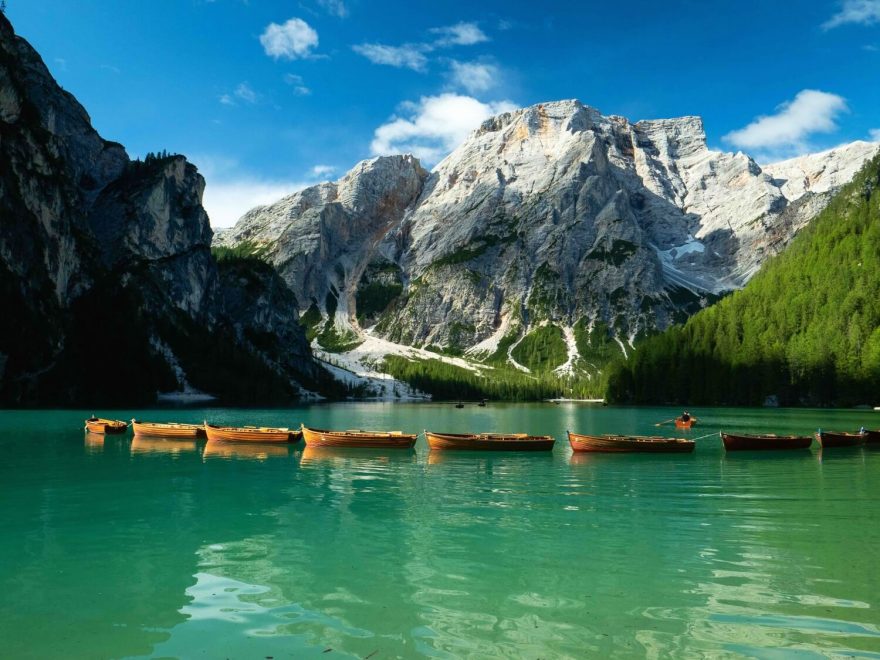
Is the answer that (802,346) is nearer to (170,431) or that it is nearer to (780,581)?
(170,431)

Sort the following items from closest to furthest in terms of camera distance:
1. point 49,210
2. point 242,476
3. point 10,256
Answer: point 242,476
point 10,256
point 49,210

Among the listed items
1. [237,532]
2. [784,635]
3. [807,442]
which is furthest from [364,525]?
[807,442]

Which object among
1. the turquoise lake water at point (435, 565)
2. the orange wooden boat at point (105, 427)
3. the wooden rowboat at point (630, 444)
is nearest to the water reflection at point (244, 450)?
the turquoise lake water at point (435, 565)

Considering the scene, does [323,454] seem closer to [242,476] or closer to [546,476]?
[242,476]

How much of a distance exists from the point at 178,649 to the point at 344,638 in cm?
375

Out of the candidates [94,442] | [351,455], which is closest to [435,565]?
[351,455]

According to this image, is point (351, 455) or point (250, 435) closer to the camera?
point (351, 455)

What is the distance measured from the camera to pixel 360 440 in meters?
65.0

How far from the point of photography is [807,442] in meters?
66.6

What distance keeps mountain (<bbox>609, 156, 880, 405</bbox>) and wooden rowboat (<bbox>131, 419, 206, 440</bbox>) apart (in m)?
148

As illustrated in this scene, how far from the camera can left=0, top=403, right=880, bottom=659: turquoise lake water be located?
14.6 metres

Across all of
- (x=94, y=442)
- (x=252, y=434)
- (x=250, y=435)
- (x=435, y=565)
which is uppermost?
(x=435, y=565)

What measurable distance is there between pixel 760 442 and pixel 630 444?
14.8m

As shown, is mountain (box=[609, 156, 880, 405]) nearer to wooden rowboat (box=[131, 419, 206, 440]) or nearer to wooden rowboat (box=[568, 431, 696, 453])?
wooden rowboat (box=[568, 431, 696, 453])
